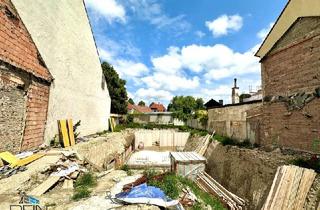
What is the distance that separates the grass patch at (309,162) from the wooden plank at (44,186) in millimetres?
7440

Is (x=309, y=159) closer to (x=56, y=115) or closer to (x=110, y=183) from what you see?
(x=110, y=183)

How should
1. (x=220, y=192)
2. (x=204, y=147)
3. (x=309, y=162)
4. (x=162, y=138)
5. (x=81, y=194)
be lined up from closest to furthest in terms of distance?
(x=81, y=194), (x=309, y=162), (x=220, y=192), (x=204, y=147), (x=162, y=138)

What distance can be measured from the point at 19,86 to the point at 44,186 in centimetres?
389

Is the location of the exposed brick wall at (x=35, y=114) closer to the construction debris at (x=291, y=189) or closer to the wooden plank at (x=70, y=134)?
the wooden plank at (x=70, y=134)

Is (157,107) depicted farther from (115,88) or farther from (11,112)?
(11,112)

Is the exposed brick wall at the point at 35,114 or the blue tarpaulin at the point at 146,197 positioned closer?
the blue tarpaulin at the point at 146,197

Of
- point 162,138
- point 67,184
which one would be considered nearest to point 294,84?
point 67,184

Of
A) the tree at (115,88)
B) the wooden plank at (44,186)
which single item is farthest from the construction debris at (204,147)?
the tree at (115,88)

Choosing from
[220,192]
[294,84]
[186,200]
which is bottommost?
[220,192]

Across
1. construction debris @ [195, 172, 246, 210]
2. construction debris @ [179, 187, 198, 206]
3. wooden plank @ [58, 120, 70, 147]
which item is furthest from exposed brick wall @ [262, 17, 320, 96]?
wooden plank @ [58, 120, 70, 147]

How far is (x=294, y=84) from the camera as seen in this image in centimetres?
995

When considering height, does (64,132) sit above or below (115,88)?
below

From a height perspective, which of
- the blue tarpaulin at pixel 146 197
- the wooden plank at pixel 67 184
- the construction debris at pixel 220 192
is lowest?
the construction debris at pixel 220 192

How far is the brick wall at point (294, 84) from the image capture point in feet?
29.1
